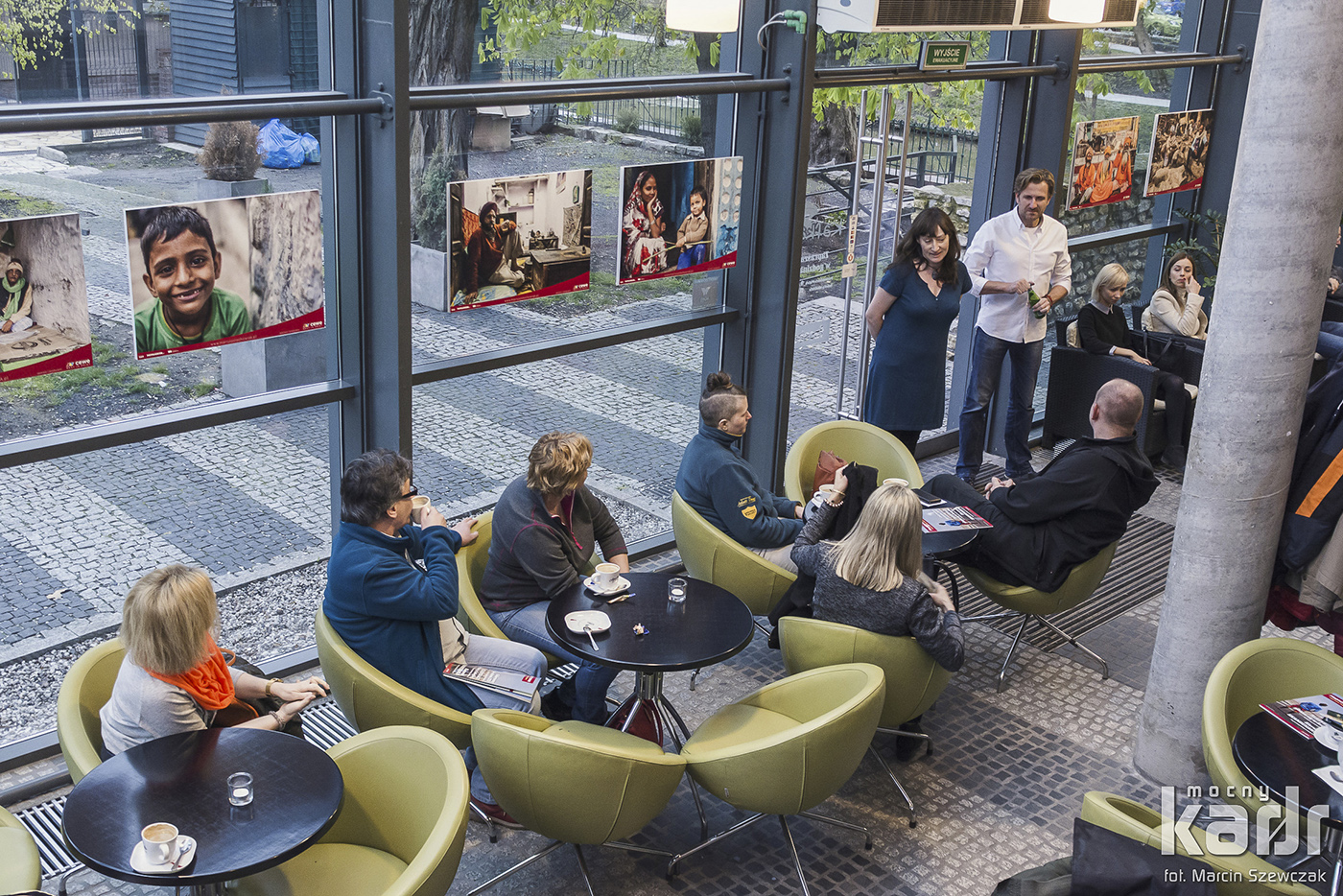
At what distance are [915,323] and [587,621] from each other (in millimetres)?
3094

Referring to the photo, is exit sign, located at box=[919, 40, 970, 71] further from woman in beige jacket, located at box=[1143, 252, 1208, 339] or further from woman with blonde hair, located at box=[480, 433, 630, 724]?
woman with blonde hair, located at box=[480, 433, 630, 724]

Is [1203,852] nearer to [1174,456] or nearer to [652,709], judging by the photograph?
[652,709]

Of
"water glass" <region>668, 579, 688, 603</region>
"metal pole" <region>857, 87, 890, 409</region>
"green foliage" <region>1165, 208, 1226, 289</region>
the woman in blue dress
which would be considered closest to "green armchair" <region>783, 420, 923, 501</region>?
the woman in blue dress

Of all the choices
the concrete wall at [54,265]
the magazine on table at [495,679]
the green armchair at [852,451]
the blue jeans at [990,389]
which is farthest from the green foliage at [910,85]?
the concrete wall at [54,265]

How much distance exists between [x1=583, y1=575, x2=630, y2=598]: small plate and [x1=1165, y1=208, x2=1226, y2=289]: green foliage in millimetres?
6486

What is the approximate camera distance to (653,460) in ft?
22.0

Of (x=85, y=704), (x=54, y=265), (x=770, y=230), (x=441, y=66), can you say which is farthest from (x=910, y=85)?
(x=85, y=704)

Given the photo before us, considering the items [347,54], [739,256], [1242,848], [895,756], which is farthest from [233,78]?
[1242,848]

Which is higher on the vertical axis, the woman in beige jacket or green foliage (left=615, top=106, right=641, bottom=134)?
green foliage (left=615, top=106, right=641, bottom=134)

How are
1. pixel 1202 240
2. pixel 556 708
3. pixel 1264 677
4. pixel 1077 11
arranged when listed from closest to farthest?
pixel 1264 677 < pixel 556 708 < pixel 1077 11 < pixel 1202 240

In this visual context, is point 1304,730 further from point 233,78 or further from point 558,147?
point 233,78

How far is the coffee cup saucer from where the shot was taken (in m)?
2.95

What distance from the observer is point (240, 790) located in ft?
10.5

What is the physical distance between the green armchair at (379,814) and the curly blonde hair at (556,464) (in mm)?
1240
